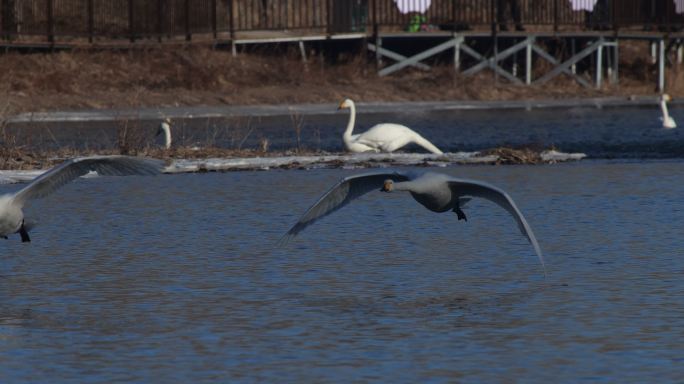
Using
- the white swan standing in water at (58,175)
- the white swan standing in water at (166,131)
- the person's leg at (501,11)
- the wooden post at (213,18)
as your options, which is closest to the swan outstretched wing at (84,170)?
the white swan standing in water at (58,175)

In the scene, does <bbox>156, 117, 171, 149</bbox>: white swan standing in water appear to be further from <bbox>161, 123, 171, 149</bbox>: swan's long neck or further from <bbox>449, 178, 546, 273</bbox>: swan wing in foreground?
<bbox>449, 178, 546, 273</bbox>: swan wing in foreground

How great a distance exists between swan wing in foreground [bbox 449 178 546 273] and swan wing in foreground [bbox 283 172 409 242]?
469 mm

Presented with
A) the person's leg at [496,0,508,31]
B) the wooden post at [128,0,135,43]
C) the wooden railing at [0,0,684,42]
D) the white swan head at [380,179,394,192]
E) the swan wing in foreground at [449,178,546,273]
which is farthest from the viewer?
the person's leg at [496,0,508,31]

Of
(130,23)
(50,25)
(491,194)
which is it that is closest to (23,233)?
(491,194)

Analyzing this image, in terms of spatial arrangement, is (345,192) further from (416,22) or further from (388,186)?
(416,22)

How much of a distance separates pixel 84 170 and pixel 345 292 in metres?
2.80

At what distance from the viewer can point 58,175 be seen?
13805mm

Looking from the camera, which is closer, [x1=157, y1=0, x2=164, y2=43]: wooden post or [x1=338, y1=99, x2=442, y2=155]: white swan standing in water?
[x1=338, y1=99, x2=442, y2=155]: white swan standing in water

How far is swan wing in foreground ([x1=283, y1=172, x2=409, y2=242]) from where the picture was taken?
13148mm

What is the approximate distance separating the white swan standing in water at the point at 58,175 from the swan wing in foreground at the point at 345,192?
1.37m

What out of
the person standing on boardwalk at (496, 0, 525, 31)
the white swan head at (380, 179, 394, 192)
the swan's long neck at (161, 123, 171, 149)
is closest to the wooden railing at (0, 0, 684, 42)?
the person standing on boardwalk at (496, 0, 525, 31)

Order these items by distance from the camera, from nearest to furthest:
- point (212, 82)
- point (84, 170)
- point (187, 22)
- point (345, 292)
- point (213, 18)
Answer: point (345, 292) < point (84, 170) < point (212, 82) < point (187, 22) < point (213, 18)

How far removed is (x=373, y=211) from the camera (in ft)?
61.7

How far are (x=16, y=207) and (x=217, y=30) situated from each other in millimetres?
31636
